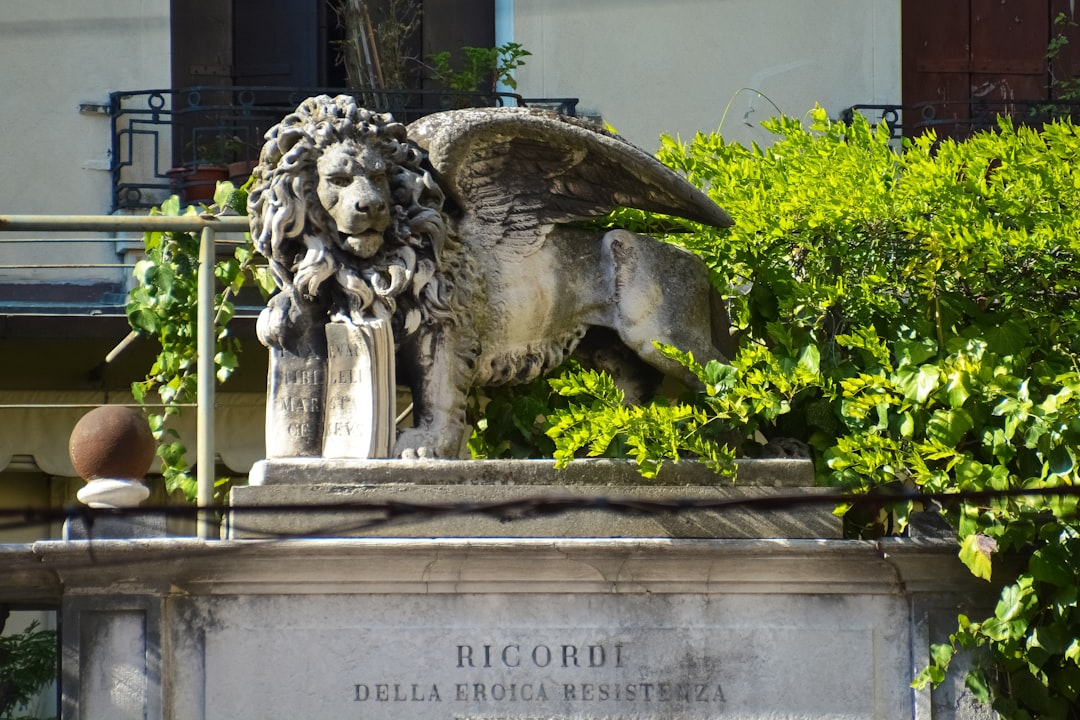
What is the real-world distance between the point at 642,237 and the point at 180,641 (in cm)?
210

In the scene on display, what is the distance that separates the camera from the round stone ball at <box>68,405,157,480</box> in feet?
24.4

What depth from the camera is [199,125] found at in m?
11.8

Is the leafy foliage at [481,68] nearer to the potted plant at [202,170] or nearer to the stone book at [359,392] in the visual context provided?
the potted plant at [202,170]

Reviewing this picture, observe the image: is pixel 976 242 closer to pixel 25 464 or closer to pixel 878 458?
pixel 878 458

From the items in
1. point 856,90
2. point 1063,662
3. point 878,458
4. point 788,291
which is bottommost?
point 1063,662

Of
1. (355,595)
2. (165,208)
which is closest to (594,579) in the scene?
(355,595)

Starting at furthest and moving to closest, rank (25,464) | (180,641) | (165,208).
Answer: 1. (25,464)
2. (165,208)
3. (180,641)

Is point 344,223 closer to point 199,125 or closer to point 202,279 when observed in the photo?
point 202,279

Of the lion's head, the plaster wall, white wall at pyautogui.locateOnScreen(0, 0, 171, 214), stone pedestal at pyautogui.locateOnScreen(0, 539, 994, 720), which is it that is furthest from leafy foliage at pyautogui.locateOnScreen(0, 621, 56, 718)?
white wall at pyautogui.locateOnScreen(0, 0, 171, 214)

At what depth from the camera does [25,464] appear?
448 inches

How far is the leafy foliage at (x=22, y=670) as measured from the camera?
794 centimetres

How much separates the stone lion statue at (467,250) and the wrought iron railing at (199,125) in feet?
12.6

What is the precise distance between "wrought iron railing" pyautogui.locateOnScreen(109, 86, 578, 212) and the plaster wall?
0.36 ft

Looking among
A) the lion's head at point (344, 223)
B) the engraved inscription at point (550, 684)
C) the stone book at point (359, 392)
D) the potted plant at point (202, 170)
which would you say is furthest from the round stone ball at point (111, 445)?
the potted plant at point (202, 170)
